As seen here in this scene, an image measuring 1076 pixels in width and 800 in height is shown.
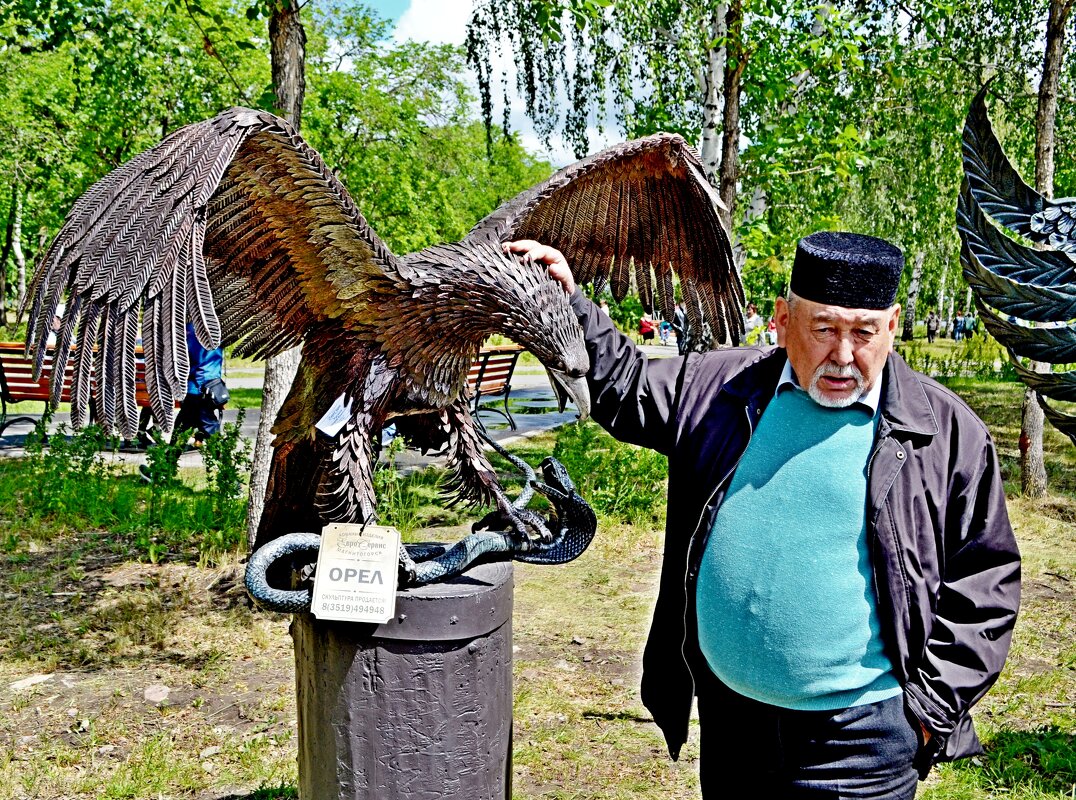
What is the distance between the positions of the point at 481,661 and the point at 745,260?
18.3 ft

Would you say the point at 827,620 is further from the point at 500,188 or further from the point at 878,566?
the point at 500,188

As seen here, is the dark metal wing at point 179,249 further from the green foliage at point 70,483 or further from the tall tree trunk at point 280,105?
the green foliage at point 70,483

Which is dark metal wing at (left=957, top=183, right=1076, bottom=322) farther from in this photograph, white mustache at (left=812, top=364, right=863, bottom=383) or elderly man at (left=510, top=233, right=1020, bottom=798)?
white mustache at (left=812, top=364, right=863, bottom=383)

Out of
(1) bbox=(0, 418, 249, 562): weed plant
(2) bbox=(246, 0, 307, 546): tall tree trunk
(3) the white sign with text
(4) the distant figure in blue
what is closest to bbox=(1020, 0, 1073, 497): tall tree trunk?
(2) bbox=(246, 0, 307, 546): tall tree trunk

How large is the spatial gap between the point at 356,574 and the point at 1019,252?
2999mm

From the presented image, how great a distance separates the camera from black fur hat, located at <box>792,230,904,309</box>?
205 centimetres

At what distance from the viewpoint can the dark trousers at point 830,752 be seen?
2.08 metres

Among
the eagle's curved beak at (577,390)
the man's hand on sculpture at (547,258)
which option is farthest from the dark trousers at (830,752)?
the man's hand on sculpture at (547,258)

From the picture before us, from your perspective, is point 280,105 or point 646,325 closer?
point 280,105

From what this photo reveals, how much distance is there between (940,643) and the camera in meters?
2.10

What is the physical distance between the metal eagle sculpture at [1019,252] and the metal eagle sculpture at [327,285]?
109cm

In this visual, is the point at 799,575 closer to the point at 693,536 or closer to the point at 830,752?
the point at 693,536

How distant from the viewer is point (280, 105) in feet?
17.0

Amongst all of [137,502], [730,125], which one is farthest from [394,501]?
[730,125]
